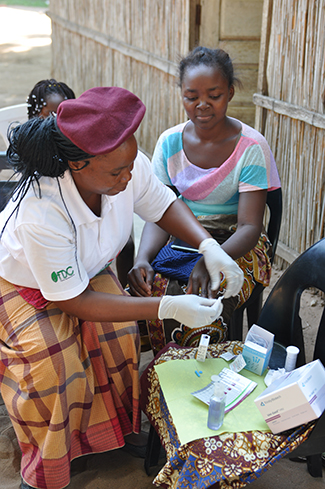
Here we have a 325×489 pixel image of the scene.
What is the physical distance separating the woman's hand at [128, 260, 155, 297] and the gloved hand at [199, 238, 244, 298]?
0.29 meters

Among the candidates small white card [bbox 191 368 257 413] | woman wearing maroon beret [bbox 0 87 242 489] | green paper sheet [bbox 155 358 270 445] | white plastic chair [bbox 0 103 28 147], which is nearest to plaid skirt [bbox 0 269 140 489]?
woman wearing maroon beret [bbox 0 87 242 489]

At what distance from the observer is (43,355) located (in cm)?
175

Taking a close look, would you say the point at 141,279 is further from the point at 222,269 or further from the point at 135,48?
the point at 135,48

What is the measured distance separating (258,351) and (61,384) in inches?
28.0

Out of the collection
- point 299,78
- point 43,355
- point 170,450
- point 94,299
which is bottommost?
point 170,450

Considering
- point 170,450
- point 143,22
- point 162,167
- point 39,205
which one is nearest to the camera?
point 170,450

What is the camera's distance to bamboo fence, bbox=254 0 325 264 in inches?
114

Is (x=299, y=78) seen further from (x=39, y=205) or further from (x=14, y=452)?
(x=14, y=452)

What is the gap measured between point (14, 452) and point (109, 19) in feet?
17.9

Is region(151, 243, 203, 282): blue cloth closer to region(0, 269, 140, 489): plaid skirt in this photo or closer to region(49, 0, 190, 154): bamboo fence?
region(0, 269, 140, 489): plaid skirt

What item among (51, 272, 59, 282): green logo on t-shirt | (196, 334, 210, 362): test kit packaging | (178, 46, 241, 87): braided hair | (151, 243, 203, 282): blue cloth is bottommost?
(196, 334, 210, 362): test kit packaging

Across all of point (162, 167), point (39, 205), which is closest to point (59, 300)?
point (39, 205)

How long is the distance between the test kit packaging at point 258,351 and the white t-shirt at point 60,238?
0.63m

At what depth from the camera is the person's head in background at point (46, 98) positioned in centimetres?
300
